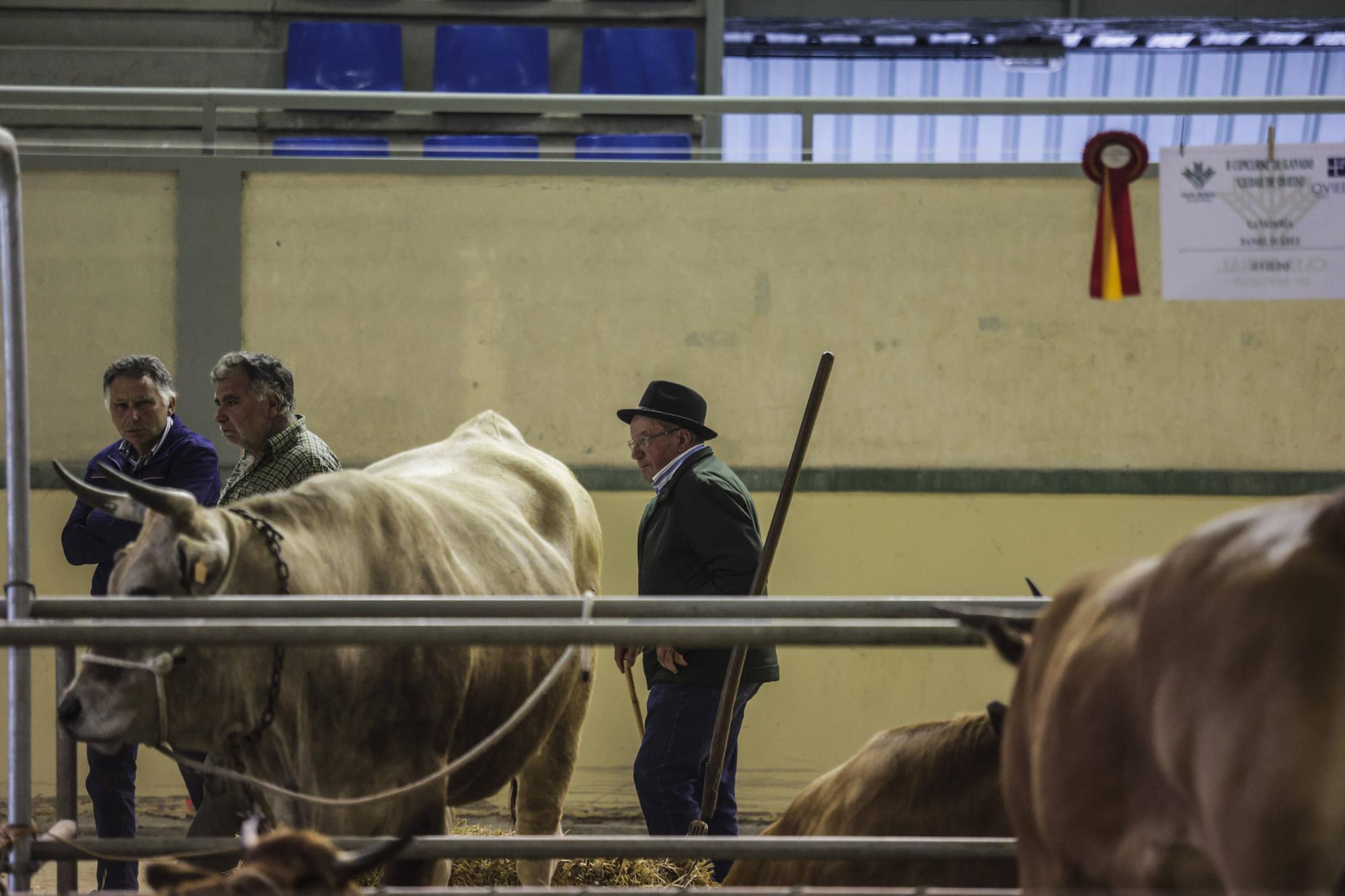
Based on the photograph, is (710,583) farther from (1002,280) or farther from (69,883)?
(1002,280)

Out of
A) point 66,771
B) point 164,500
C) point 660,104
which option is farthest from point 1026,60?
point 66,771

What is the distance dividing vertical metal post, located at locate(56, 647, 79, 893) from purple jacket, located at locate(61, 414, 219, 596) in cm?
161

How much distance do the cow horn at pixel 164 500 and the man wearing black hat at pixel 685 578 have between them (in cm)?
181

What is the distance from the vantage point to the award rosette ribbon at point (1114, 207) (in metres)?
3.15

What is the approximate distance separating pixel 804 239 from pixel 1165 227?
331 cm

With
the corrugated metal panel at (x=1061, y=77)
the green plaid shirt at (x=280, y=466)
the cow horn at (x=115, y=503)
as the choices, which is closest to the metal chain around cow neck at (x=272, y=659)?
the cow horn at (x=115, y=503)

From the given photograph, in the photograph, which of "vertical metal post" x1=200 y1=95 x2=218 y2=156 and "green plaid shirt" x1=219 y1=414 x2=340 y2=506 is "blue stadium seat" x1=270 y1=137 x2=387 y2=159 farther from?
"green plaid shirt" x1=219 y1=414 x2=340 y2=506

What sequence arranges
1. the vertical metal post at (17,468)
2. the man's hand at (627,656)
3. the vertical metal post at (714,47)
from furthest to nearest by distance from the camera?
the vertical metal post at (714,47) < the man's hand at (627,656) < the vertical metal post at (17,468)

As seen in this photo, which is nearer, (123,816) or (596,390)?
(123,816)

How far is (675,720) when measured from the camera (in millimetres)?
4172

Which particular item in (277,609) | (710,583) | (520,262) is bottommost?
(710,583)

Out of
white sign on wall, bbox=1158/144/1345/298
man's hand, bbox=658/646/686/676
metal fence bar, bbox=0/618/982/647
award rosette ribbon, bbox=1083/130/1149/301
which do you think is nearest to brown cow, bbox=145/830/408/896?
metal fence bar, bbox=0/618/982/647

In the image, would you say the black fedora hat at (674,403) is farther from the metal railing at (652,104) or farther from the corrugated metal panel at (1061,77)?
the corrugated metal panel at (1061,77)

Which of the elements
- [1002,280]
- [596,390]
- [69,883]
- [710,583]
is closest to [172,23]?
[596,390]
